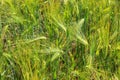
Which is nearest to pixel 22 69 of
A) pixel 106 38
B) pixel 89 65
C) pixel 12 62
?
pixel 12 62

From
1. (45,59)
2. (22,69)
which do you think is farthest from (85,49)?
(22,69)

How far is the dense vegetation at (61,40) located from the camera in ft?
4.06

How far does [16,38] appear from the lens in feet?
4.62

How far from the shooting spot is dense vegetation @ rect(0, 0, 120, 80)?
1236 millimetres

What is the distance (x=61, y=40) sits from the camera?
1352 millimetres

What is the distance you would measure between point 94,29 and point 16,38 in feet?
1.13

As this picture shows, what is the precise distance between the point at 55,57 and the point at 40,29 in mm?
276

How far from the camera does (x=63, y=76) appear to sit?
1275mm

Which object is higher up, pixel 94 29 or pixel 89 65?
pixel 94 29

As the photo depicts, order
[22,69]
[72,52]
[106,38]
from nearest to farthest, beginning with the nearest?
[22,69] < [106,38] < [72,52]

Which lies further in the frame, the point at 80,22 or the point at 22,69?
the point at 80,22

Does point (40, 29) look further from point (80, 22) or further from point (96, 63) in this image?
point (96, 63)

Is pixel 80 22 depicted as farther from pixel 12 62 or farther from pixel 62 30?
pixel 12 62

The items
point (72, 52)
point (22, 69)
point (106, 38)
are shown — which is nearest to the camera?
point (22, 69)
